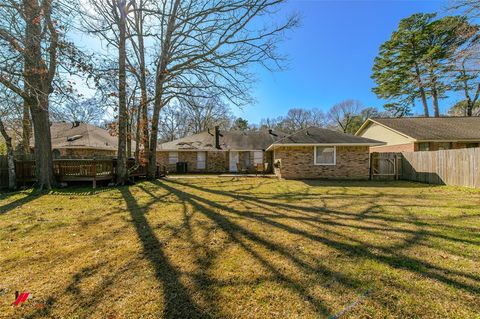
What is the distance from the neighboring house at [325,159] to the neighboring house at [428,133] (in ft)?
13.3

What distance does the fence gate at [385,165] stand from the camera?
1353 centimetres

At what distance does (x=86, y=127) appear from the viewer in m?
21.4

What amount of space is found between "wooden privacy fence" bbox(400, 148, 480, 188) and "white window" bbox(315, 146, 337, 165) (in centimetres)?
439

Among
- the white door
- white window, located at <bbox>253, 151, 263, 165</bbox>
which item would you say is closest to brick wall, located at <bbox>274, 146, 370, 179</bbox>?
white window, located at <bbox>253, 151, 263, 165</bbox>

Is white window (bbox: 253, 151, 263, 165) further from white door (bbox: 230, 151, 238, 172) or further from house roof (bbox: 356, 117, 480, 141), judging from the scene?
house roof (bbox: 356, 117, 480, 141)

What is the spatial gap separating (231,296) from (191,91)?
11643 mm

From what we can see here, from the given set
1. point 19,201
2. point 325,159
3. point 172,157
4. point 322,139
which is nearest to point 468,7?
point 322,139

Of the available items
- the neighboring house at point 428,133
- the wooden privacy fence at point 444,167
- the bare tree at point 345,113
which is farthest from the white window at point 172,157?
the bare tree at point 345,113

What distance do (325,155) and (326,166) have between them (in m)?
0.66

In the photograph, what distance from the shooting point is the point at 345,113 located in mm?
40625

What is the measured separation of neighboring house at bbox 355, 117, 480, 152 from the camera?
1583 centimetres

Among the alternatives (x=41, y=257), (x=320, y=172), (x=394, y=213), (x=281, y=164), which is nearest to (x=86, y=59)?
(x=41, y=257)

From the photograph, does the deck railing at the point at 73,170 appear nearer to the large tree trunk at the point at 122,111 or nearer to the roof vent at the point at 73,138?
the large tree trunk at the point at 122,111

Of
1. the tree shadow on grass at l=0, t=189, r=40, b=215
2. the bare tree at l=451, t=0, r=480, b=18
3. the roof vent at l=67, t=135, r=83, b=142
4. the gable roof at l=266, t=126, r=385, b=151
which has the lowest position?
the tree shadow on grass at l=0, t=189, r=40, b=215
